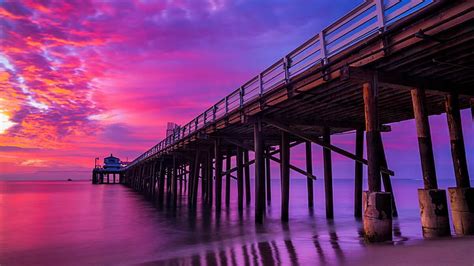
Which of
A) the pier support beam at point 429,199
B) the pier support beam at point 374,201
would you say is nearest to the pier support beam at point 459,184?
the pier support beam at point 429,199

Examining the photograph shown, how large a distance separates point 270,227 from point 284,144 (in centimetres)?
341

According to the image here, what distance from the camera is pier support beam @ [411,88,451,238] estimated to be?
6922 mm

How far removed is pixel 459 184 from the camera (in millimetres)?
7691

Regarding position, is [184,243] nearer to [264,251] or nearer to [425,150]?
[264,251]

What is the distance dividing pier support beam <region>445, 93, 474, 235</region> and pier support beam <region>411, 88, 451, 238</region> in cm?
41

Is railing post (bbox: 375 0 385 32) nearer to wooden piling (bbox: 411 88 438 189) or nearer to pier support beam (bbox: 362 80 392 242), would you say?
pier support beam (bbox: 362 80 392 242)

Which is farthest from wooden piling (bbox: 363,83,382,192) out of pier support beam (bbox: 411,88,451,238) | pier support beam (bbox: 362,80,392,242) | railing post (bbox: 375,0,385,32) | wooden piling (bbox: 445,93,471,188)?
wooden piling (bbox: 445,93,471,188)

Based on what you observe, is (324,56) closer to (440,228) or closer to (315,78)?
(315,78)

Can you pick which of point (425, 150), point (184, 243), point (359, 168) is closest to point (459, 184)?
point (425, 150)

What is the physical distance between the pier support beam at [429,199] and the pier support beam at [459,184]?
411 mm

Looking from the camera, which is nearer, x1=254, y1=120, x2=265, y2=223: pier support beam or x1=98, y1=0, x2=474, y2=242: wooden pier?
x1=98, y1=0, x2=474, y2=242: wooden pier

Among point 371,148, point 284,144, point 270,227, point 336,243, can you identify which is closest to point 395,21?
point 371,148

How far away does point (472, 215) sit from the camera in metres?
7.12

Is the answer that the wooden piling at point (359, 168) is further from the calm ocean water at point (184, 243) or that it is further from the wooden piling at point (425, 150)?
the wooden piling at point (425, 150)
